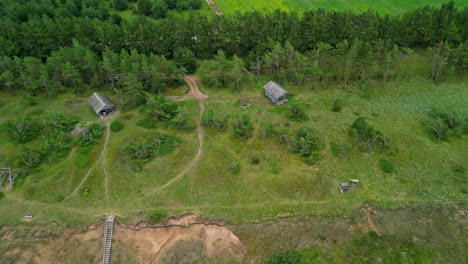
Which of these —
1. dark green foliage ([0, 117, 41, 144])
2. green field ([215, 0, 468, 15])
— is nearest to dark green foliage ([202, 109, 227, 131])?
dark green foliage ([0, 117, 41, 144])

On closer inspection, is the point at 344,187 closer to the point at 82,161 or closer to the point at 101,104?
the point at 82,161

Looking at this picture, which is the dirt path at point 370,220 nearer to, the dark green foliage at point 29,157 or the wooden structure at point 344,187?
the wooden structure at point 344,187

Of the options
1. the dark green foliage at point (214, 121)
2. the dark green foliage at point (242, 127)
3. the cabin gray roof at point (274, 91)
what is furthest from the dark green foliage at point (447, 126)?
the dark green foliage at point (214, 121)

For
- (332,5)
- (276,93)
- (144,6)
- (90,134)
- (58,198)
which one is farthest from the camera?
(332,5)

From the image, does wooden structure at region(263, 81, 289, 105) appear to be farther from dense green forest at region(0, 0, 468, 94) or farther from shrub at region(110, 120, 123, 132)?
shrub at region(110, 120, 123, 132)

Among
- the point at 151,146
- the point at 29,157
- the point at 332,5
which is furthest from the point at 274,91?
the point at 332,5

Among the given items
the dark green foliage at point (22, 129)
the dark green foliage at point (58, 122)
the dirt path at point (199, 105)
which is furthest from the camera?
the dark green foliage at point (58, 122)
